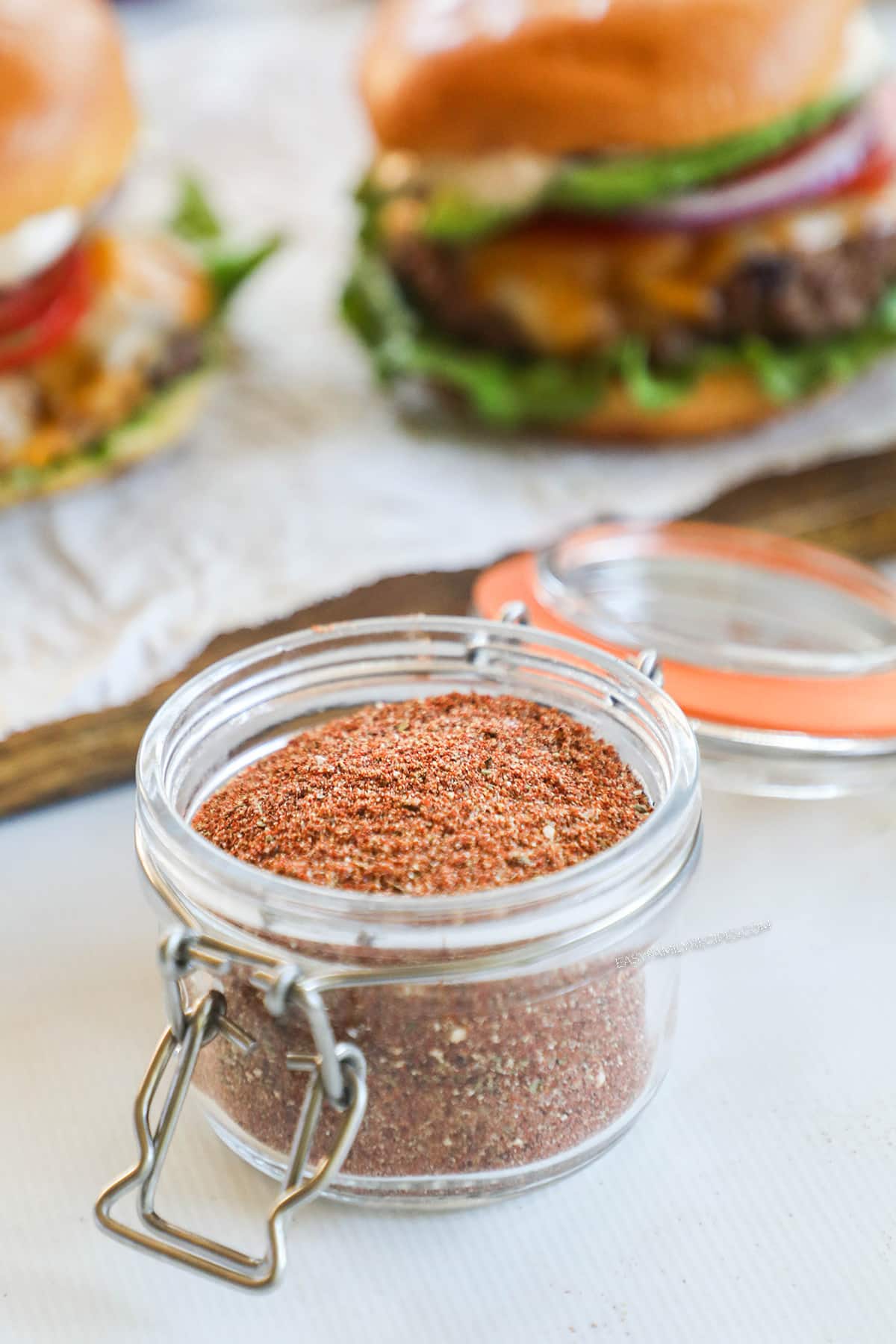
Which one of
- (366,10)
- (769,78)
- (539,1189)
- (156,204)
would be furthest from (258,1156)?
(366,10)

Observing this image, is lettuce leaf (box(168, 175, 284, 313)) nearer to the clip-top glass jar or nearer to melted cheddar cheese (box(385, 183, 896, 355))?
melted cheddar cheese (box(385, 183, 896, 355))

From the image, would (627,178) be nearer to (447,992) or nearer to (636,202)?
(636,202)

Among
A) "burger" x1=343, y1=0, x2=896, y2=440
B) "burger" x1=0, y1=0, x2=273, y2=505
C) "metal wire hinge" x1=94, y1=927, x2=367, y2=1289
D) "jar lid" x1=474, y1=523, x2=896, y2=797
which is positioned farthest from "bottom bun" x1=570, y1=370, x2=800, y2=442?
"metal wire hinge" x1=94, y1=927, x2=367, y2=1289

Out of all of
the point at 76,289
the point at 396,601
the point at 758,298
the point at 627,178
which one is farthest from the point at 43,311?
the point at 758,298

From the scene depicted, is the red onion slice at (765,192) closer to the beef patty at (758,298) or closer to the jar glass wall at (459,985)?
the beef patty at (758,298)

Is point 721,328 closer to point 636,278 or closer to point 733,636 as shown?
point 636,278
